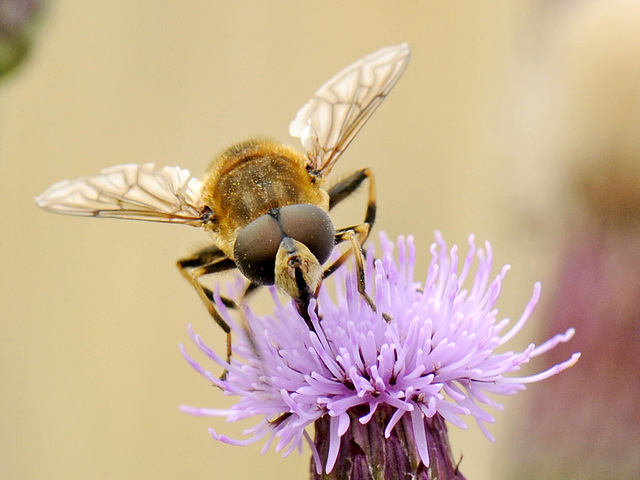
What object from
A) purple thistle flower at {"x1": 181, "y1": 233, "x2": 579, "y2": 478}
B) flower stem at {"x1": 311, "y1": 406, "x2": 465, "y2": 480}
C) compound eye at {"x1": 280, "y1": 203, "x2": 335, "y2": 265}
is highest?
compound eye at {"x1": 280, "y1": 203, "x2": 335, "y2": 265}

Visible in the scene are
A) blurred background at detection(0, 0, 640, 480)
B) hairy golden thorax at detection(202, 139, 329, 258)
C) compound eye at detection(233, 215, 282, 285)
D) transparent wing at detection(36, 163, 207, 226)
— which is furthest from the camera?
blurred background at detection(0, 0, 640, 480)

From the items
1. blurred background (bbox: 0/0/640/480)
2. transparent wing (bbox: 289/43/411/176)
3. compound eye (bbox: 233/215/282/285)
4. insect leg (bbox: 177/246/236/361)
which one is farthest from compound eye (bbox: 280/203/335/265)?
blurred background (bbox: 0/0/640/480)

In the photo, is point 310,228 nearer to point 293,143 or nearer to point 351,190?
point 351,190

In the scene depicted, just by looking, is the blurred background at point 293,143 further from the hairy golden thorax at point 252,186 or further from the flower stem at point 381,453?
the hairy golden thorax at point 252,186

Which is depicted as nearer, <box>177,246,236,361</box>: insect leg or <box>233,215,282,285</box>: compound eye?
<box>233,215,282,285</box>: compound eye

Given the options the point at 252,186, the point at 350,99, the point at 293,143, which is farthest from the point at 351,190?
the point at 293,143

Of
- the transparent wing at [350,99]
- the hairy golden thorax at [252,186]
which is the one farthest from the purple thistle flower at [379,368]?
the transparent wing at [350,99]

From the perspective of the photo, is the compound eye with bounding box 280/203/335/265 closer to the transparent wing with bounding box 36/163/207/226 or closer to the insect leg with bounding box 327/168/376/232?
the transparent wing with bounding box 36/163/207/226
